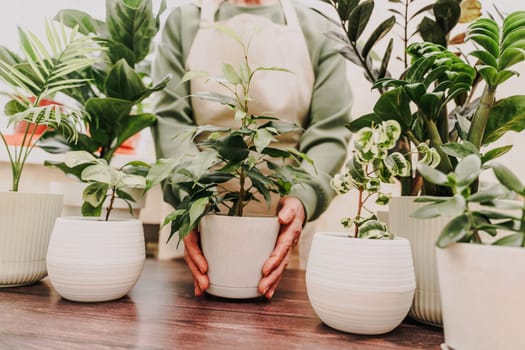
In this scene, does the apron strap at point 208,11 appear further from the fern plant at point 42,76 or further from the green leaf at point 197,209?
the green leaf at point 197,209

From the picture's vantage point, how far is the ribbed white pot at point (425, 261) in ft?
1.79

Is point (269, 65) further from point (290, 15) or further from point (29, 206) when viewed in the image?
point (29, 206)

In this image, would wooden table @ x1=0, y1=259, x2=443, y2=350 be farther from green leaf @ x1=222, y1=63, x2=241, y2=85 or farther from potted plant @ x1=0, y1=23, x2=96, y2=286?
green leaf @ x1=222, y1=63, x2=241, y2=85

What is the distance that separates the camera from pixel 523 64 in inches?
45.8

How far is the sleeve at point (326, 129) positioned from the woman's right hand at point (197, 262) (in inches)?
9.8

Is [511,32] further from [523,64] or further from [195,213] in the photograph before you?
[523,64]

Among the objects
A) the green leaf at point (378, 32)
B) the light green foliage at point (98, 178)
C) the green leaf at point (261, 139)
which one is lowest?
the light green foliage at point (98, 178)

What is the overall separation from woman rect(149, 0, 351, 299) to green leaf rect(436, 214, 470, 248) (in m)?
0.52

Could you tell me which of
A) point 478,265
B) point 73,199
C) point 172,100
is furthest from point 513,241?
point 73,199

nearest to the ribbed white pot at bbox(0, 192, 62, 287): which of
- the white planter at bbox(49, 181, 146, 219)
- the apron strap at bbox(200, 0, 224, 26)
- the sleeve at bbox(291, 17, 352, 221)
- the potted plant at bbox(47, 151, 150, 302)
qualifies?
the potted plant at bbox(47, 151, 150, 302)

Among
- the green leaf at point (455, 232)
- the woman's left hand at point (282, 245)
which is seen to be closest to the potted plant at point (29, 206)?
the woman's left hand at point (282, 245)

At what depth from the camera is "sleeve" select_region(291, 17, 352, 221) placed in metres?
0.85

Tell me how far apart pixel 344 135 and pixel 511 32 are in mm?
508

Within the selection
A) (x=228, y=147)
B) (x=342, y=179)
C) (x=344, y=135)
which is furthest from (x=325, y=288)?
(x=344, y=135)
